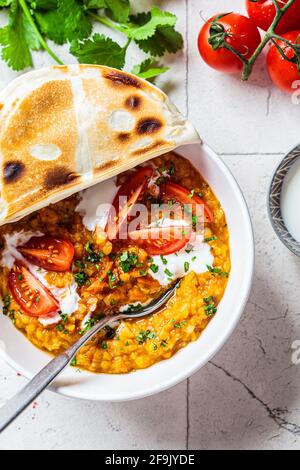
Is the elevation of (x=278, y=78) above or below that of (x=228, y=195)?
above

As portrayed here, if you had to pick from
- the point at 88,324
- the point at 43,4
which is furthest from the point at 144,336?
the point at 43,4

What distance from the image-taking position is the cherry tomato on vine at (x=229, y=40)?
111 inches

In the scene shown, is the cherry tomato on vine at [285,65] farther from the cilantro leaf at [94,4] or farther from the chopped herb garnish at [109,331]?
the chopped herb garnish at [109,331]

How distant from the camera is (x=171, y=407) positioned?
10.1 feet

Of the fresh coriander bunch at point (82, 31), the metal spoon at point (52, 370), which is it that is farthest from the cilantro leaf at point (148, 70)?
the metal spoon at point (52, 370)

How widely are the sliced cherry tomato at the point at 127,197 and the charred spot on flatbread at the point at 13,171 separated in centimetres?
41

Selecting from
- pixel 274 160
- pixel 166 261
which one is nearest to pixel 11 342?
pixel 166 261

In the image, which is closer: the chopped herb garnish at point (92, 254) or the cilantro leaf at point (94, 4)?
the chopped herb garnish at point (92, 254)

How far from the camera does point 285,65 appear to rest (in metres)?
2.82

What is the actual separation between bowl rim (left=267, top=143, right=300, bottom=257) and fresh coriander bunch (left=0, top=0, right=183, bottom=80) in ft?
2.26

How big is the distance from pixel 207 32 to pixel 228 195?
2.55ft

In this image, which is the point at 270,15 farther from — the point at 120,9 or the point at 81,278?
the point at 81,278

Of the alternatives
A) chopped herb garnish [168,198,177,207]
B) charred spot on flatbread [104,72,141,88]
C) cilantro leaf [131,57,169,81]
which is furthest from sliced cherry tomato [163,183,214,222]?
cilantro leaf [131,57,169,81]
